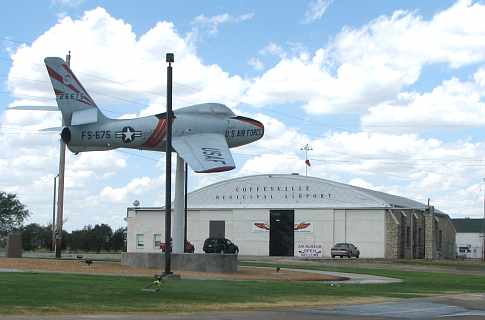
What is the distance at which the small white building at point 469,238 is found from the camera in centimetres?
12144

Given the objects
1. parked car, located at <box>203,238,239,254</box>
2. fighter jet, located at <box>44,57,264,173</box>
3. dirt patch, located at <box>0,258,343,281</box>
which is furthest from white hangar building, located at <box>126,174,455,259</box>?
fighter jet, located at <box>44,57,264,173</box>

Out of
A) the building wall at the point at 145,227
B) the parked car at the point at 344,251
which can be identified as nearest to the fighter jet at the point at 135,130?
the parked car at the point at 344,251

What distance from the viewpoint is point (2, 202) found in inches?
4240

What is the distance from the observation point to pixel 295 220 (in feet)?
262

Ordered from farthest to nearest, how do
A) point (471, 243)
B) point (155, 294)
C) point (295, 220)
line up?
1. point (471, 243)
2. point (295, 220)
3. point (155, 294)

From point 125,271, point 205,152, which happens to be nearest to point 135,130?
point 205,152

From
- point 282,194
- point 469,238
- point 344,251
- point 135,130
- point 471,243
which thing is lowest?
point 471,243

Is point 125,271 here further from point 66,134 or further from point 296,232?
point 296,232

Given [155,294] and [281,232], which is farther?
[281,232]

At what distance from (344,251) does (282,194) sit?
13.5m

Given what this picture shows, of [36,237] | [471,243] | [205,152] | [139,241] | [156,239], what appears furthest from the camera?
[471,243]

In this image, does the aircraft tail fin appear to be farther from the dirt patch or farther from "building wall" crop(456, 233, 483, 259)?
"building wall" crop(456, 233, 483, 259)

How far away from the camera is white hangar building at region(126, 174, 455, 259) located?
76375 mm

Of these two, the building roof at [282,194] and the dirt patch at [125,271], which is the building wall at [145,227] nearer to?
the building roof at [282,194]
